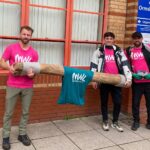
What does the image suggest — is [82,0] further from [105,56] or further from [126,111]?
[126,111]

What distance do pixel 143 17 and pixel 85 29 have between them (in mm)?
1312

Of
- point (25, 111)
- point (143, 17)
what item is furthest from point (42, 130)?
point (143, 17)

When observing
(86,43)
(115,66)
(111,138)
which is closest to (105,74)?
(115,66)

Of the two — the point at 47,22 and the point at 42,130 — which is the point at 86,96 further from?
the point at 47,22

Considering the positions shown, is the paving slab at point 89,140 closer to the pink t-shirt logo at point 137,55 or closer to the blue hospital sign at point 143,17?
the pink t-shirt logo at point 137,55

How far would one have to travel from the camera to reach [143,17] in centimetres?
610

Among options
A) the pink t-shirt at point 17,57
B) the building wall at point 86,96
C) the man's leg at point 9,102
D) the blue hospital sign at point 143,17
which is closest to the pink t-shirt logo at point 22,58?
the pink t-shirt at point 17,57

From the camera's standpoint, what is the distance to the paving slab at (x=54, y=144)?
14.2 feet

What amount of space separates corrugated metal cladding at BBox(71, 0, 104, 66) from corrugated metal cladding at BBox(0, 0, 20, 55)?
47.5 inches

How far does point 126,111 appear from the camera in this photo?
6.22m

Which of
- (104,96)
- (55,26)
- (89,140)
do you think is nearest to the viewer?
(89,140)

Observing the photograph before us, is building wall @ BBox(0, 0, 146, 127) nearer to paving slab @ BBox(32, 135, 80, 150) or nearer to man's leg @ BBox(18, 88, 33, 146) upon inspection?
man's leg @ BBox(18, 88, 33, 146)

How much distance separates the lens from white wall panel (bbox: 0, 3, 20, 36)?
5.02 m

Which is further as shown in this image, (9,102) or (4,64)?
(9,102)
